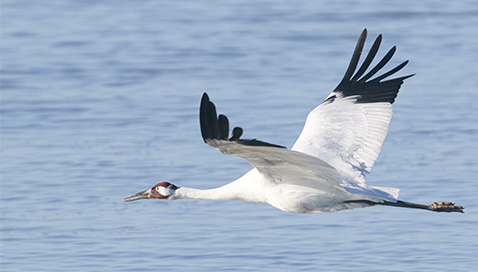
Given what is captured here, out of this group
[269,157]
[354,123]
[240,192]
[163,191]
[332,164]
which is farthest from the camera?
[163,191]

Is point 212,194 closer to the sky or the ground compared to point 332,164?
closer to the ground

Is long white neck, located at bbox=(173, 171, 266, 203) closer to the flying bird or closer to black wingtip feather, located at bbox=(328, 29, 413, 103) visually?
the flying bird

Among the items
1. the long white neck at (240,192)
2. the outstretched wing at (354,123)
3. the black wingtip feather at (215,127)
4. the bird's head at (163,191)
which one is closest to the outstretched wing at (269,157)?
the black wingtip feather at (215,127)

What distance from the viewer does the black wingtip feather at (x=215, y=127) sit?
339 inches

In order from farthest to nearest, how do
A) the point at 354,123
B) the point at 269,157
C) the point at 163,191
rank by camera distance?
the point at 163,191 < the point at 354,123 < the point at 269,157

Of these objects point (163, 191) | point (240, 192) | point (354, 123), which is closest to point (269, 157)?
point (240, 192)

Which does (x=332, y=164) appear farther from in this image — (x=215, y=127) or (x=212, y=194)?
(x=215, y=127)

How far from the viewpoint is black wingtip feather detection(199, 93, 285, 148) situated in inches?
339

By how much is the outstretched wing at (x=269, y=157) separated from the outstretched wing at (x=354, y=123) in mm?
548

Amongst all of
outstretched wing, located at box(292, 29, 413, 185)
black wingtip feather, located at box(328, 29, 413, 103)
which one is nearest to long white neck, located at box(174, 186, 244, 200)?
outstretched wing, located at box(292, 29, 413, 185)

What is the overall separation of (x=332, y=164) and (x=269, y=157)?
158 cm

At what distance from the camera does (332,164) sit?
37.9 ft

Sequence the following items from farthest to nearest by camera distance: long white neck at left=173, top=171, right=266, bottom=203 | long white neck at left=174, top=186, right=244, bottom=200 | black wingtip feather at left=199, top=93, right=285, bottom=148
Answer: long white neck at left=174, top=186, right=244, bottom=200
long white neck at left=173, top=171, right=266, bottom=203
black wingtip feather at left=199, top=93, right=285, bottom=148

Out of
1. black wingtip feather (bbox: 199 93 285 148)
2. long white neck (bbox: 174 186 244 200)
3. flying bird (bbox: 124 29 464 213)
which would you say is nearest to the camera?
black wingtip feather (bbox: 199 93 285 148)
